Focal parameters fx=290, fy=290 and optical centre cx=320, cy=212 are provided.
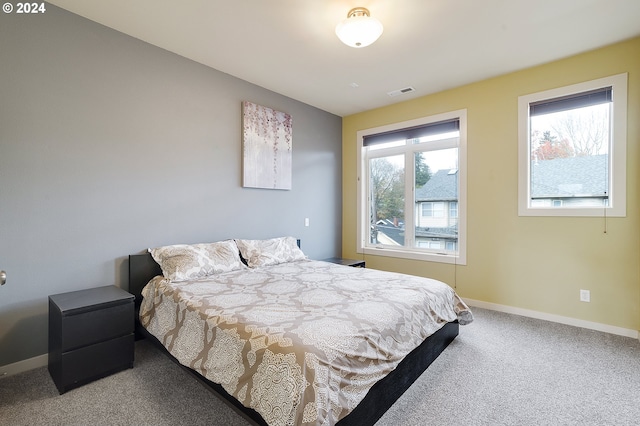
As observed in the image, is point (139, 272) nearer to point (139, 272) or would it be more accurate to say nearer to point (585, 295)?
point (139, 272)

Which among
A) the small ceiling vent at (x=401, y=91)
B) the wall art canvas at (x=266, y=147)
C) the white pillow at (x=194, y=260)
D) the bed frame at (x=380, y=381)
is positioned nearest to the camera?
the bed frame at (x=380, y=381)

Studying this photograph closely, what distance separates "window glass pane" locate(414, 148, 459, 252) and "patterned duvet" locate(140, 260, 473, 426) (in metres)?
1.50

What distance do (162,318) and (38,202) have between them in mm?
1305

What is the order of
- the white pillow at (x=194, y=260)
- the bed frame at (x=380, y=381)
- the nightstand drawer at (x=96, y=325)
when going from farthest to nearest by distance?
1. the white pillow at (x=194, y=260)
2. the nightstand drawer at (x=96, y=325)
3. the bed frame at (x=380, y=381)

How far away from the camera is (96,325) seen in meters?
2.05

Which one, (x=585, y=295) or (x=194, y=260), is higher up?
(x=194, y=260)

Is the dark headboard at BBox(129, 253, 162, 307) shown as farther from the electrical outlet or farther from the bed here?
the electrical outlet

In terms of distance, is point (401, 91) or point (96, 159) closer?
point (96, 159)

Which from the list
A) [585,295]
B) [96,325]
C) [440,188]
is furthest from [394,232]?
[96,325]

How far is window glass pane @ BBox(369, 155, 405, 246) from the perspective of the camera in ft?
14.4

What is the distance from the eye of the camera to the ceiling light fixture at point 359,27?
213 cm

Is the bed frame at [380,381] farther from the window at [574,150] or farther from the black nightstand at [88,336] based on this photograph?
the window at [574,150]

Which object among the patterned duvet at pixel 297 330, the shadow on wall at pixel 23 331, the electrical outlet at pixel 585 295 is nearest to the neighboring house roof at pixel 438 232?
the electrical outlet at pixel 585 295

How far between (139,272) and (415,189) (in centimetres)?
354
